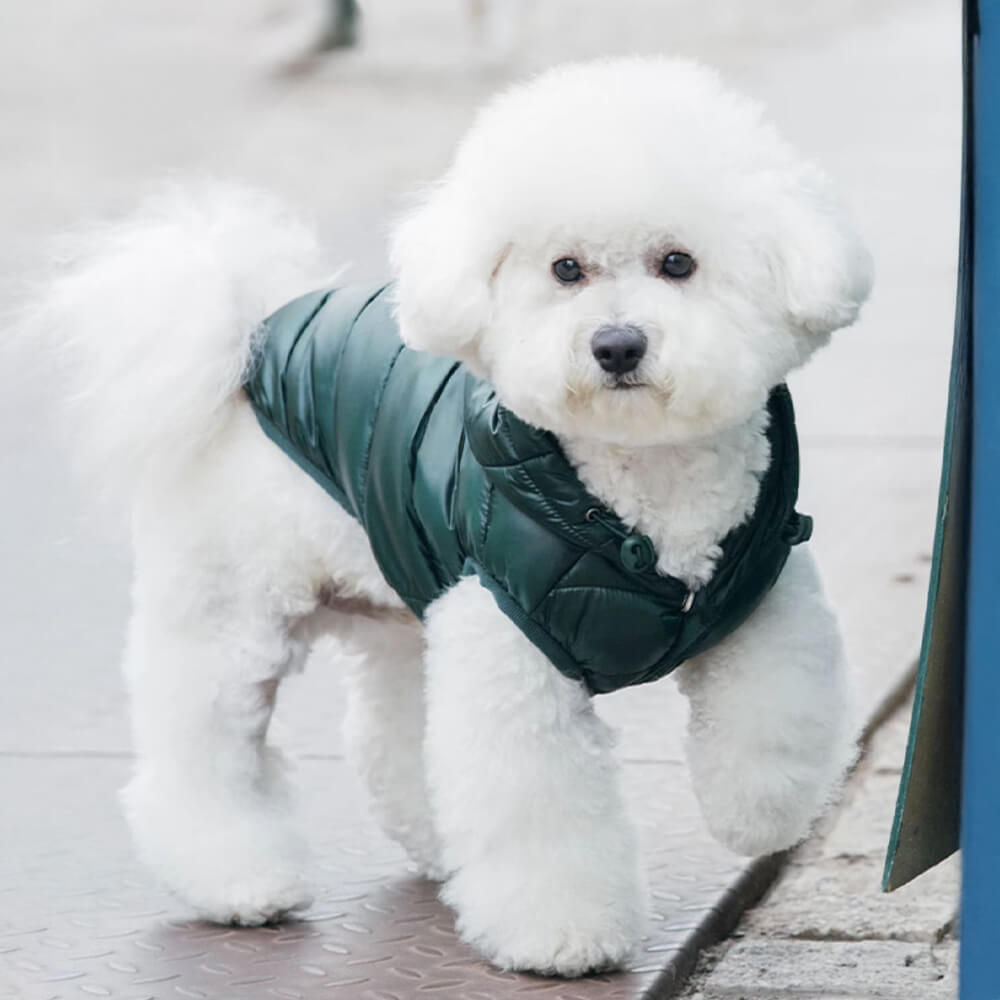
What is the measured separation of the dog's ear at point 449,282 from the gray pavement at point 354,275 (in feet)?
3.50

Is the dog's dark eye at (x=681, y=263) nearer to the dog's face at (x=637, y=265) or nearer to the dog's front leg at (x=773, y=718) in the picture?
the dog's face at (x=637, y=265)

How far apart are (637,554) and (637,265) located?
17.5 inches

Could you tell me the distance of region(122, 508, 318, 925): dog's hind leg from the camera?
3734 mm

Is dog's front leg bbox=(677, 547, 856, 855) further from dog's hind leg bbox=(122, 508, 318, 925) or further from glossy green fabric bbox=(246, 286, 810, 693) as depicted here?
dog's hind leg bbox=(122, 508, 318, 925)

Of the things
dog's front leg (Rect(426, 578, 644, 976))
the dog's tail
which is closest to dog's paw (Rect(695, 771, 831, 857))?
dog's front leg (Rect(426, 578, 644, 976))

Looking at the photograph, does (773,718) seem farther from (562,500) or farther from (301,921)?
(301,921)

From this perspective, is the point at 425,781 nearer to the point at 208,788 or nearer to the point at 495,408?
the point at 208,788

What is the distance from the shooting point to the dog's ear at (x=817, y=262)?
2.98m

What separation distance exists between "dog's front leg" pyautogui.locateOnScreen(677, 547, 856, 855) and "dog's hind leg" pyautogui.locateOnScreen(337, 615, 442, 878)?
716mm

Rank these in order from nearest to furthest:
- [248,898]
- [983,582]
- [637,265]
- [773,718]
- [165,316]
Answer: [983,582] < [637,265] < [773,718] < [248,898] < [165,316]

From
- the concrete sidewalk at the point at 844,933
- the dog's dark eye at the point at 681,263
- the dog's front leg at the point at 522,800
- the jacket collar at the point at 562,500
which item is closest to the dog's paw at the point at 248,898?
the dog's front leg at the point at 522,800

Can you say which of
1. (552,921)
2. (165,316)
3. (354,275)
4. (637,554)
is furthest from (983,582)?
A: (354,275)

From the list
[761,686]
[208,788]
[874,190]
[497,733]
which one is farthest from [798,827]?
[874,190]

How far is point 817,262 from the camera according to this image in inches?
117
